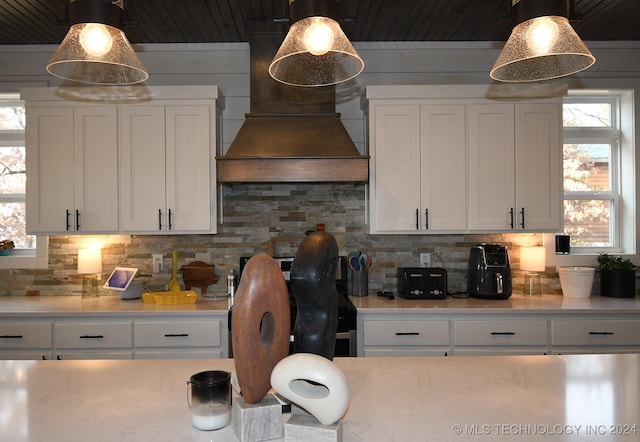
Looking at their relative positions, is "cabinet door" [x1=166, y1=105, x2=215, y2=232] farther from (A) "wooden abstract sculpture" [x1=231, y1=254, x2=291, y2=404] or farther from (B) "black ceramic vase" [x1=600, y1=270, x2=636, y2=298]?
(B) "black ceramic vase" [x1=600, y1=270, x2=636, y2=298]

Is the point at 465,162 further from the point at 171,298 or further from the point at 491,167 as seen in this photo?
the point at 171,298

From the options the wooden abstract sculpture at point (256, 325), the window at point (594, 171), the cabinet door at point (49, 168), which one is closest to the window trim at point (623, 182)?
the window at point (594, 171)

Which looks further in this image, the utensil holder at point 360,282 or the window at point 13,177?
the window at point 13,177

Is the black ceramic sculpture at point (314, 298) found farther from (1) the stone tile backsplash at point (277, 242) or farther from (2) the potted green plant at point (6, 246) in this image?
(2) the potted green plant at point (6, 246)

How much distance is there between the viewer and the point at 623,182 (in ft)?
12.1

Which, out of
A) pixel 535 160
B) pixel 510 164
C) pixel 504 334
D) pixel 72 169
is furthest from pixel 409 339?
pixel 72 169

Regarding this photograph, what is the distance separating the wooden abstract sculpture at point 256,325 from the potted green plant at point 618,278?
3.24 metres

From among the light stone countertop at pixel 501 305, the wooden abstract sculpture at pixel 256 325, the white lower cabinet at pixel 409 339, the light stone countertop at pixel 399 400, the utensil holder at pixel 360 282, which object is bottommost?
the white lower cabinet at pixel 409 339

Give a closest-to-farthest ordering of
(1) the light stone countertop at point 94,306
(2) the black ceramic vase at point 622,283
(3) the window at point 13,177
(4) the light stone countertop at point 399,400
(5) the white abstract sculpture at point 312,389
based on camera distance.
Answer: (5) the white abstract sculpture at point 312,389, (4) the light stone countertop at point 399,400, (1) the light stone countertop at point 94,306, (2) the black ceramic vase at point 622,283, (3) the window at point 13,177

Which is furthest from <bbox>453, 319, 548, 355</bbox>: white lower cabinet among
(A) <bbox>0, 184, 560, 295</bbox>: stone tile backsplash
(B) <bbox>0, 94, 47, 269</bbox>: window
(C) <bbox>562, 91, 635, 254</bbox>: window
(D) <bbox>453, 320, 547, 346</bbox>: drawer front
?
(B) <bbox>0, 94, 47, 269</bbox>: window

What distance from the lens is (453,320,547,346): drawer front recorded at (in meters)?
2.96

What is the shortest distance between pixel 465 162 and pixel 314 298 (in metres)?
2.44

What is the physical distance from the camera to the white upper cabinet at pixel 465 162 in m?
3.29

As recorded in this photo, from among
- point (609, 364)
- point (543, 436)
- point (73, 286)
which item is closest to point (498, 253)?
point (609, 364)
